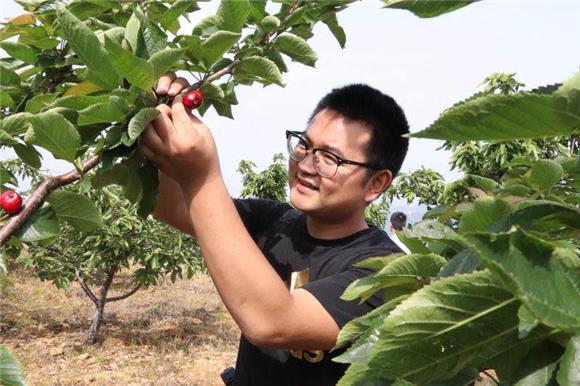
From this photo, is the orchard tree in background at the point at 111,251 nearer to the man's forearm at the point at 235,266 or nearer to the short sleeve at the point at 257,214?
the short sleeve at the point at 257,214

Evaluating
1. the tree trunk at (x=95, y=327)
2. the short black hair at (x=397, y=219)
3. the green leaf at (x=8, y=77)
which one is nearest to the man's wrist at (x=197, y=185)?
the green leaf at (x=8, y=77)

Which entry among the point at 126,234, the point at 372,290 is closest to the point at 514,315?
the point at 372,290

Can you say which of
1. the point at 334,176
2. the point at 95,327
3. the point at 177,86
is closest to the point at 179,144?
the point at 177,86

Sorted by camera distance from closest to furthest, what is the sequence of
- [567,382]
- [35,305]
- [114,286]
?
1. [567,382]
2. [35,305]
3. [114,286]

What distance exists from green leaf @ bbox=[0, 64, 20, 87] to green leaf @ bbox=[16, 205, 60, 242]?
0.46 metres

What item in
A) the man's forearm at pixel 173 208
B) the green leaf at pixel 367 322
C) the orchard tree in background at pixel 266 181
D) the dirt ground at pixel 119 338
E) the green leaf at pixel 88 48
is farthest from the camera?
the orchard tree in background at pixel 266 181

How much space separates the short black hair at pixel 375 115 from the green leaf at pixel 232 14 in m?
0.79

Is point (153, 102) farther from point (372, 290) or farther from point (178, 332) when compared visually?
point (178, 332)

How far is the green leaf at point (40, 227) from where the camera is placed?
1148 mm

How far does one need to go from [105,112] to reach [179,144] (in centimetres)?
19

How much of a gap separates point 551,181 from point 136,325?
12.8 metres

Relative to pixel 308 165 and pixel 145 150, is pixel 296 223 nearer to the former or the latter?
pixel 308 165

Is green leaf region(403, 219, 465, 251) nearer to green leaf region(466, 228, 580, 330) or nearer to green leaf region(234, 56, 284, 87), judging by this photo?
green leaf region(466, 228, 580, 330)

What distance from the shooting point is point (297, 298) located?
1502 mm
